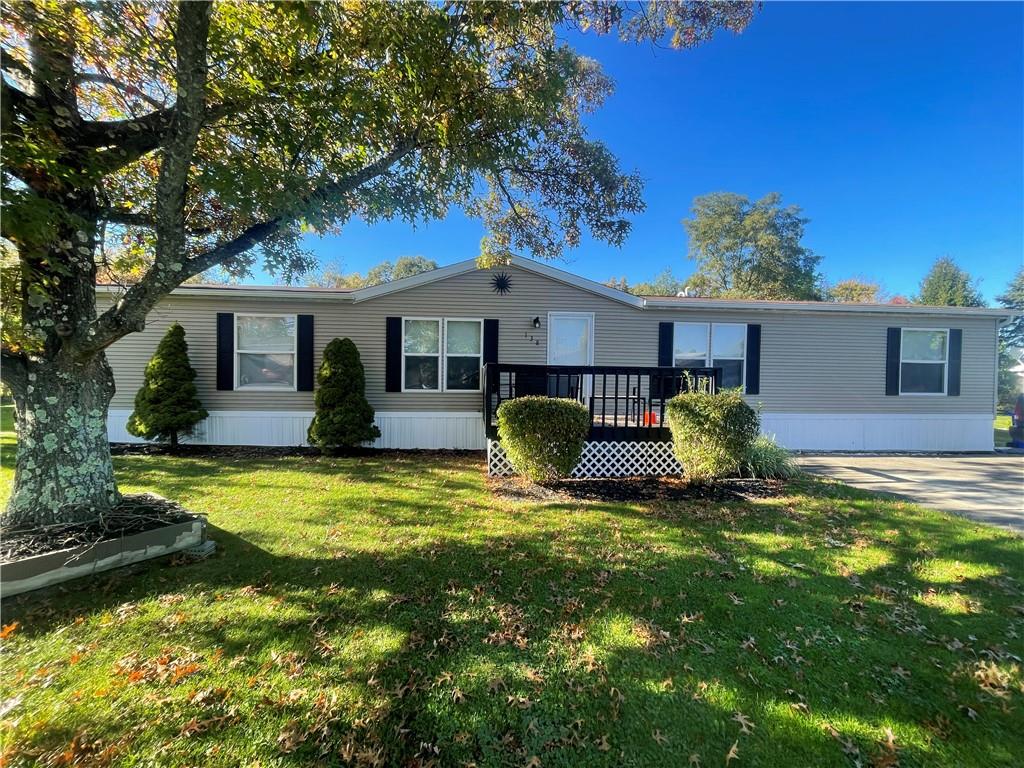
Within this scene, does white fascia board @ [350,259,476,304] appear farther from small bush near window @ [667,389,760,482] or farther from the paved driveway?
the paved driveway

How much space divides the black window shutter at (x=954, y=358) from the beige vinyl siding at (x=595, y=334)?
0.51 feet

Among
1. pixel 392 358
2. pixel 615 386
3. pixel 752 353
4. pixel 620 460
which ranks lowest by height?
pixel 620 460

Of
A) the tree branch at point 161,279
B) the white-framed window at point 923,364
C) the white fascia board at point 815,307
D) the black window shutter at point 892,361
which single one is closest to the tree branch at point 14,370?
the tree branch at point 161,279

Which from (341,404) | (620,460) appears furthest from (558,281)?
(341,404)

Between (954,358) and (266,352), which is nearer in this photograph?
(266,352)

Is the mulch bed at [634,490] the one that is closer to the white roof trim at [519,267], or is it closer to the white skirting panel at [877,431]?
the white skirting panel at [877,431]

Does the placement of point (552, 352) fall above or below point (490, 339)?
below

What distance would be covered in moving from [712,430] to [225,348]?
929 centimetres

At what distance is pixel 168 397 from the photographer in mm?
7293

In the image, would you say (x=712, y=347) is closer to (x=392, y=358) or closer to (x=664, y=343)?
(x=664, y=343)

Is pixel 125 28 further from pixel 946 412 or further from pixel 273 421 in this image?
pixel 946 412

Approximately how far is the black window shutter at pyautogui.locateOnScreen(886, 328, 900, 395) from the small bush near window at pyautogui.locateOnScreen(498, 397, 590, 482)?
8.64 meters

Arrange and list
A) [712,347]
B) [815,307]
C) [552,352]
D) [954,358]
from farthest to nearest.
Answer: [954,358], [712,347], [815,307], [552,352]

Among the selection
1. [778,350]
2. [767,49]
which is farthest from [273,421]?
[767,49]
